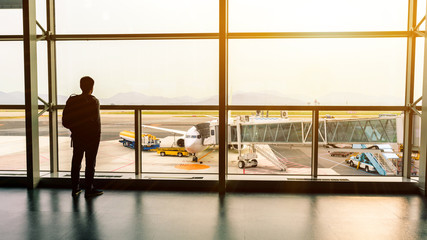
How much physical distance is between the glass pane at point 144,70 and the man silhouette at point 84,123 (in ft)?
2.03

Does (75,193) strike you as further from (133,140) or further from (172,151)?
(172,151)

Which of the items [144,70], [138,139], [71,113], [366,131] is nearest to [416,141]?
[366,131]

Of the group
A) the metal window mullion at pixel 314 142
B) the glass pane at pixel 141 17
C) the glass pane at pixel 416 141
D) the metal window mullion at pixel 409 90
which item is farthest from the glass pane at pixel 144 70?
the glass pane at pixel 416 141

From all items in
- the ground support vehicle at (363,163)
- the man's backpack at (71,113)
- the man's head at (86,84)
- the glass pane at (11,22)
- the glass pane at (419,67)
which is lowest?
the ground support vehicle at (363,163)

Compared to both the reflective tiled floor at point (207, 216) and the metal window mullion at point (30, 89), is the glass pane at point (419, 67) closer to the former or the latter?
the reflective tiled floor at point (207, 216)

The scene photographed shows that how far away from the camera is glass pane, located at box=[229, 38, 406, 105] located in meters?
3.08

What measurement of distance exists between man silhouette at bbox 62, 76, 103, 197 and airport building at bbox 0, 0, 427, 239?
1.58 feet

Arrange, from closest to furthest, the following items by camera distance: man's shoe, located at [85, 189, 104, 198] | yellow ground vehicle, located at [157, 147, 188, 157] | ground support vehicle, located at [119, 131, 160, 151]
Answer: man's shoe, located at [85, 189, 104, 198] < ground support vehicle, located at [119, 131, 160, 151] < yellow ground vehicle, located at [157, 147, 188, 157]

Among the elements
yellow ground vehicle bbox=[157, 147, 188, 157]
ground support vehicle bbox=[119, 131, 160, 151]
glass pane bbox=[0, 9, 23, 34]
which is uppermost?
glass pane bbox=[0, 9, 23, 34]

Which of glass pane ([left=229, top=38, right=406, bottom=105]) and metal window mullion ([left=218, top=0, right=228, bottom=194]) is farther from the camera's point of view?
glass pane ([left=229, top=38, right=406, bottom=105])

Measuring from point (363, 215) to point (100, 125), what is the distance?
103 inches

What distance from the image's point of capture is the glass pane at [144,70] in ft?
10.4

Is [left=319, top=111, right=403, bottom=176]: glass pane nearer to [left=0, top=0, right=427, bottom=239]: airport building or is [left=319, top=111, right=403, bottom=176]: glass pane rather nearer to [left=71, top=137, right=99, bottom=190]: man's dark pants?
[left=0, top=0, right=427, bottom=239]: airport building

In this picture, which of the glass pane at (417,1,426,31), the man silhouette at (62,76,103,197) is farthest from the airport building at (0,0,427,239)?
the man silhouette at (62,76,103,197)
